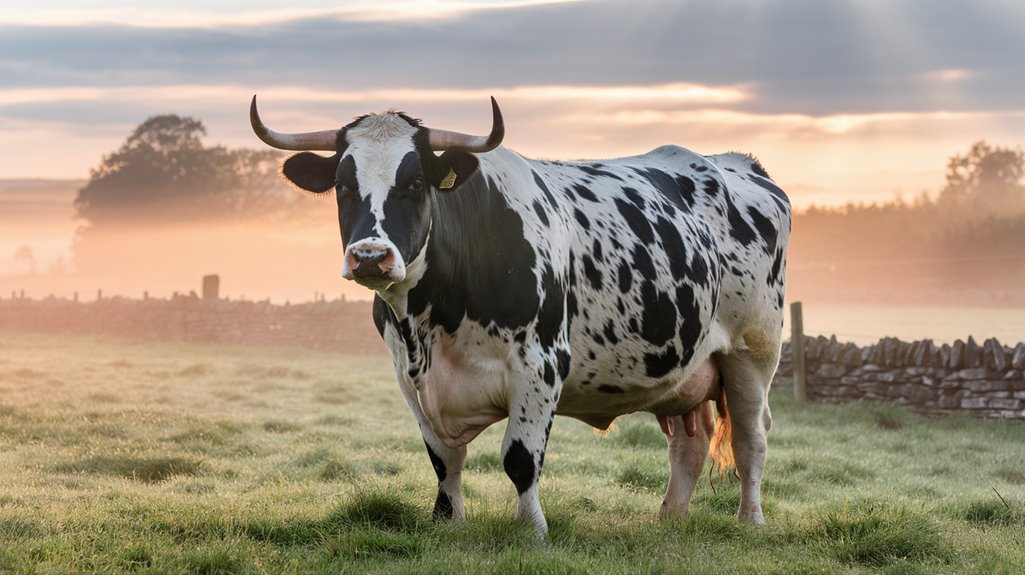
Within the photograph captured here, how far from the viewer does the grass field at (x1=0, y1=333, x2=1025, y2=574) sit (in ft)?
16.7

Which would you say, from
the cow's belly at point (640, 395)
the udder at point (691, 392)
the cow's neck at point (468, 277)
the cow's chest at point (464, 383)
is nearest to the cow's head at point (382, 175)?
the cow's neck at point (468, 277)

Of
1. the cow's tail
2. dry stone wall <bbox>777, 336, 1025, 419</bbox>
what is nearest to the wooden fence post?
dry stone wall <bbox>777, 336, 1025, 419</bbox>

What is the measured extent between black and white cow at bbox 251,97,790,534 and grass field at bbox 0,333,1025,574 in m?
0.53

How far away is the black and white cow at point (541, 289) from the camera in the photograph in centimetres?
511

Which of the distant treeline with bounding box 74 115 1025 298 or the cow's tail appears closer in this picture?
the cow's tail

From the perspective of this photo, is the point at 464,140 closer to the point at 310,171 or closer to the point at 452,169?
the point at 452,169

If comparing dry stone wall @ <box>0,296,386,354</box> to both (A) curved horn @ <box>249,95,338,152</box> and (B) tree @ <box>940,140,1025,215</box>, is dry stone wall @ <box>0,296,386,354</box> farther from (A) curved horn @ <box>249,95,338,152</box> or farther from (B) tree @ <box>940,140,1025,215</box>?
(B) tree @ <box>940,140,1025,215</box>

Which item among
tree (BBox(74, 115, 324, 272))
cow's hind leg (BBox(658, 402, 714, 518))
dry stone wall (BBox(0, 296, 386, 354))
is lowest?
cow's hind leg (BBox(658, 402, 714, 518))

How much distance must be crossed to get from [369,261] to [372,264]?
2 centimetres

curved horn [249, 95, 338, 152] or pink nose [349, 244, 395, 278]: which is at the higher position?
curved horn [249, 95, 338, 152]

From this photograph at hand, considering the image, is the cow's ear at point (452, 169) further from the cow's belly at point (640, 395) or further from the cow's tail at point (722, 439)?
the cow's tail at point (722, 439)

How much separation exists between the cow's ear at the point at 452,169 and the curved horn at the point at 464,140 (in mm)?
42

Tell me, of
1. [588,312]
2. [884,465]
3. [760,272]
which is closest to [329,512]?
[588,312]

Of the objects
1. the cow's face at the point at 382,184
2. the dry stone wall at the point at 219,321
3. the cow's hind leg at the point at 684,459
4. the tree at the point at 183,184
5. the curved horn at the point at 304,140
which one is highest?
the tree at the point at 183,184
